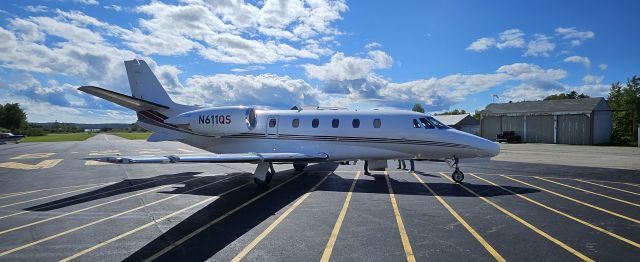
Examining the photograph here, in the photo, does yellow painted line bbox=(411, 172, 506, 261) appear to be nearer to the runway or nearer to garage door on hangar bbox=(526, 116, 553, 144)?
the runway

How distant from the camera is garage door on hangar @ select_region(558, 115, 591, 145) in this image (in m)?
44.7

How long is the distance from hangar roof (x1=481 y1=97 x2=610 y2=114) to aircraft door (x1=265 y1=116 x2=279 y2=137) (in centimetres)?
4496

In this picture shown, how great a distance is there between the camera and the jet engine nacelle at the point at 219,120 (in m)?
16.0

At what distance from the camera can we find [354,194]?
38.2 ft

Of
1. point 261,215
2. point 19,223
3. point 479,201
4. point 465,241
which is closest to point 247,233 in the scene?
point 261,215

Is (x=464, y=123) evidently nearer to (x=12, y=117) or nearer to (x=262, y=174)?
(x=262, y=174)

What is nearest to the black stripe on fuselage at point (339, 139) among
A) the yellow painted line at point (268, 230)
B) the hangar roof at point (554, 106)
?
the yellow painted line at point (268, 230)

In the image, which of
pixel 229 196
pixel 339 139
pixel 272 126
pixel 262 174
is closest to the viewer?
pixel 229 196

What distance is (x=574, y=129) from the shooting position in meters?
45.6

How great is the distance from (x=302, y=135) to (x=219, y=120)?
3865mm

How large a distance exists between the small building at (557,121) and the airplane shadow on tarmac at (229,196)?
130 ft

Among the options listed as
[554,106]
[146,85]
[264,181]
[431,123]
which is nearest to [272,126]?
[264,181]

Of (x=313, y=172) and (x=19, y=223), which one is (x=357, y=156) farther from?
(x=19, y=223)

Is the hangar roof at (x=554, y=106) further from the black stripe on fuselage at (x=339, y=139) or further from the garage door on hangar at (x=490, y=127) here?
the black stripe on fuselage at (x=339, y=139)
